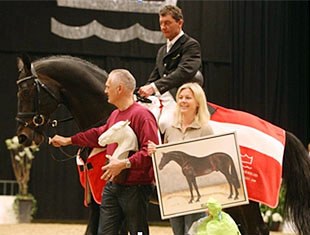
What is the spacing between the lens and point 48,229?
25.3 feet

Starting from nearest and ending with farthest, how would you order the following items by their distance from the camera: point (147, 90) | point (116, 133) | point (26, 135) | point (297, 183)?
point (116, 133), point (147, 90), point (26, 135), point (297, 183)

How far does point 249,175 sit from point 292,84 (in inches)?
225

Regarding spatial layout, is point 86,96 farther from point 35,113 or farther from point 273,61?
point 273,61

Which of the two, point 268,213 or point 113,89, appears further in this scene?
point 268,213

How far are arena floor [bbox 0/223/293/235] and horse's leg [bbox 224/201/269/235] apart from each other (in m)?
3.38

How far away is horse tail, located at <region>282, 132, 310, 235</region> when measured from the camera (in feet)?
14.3

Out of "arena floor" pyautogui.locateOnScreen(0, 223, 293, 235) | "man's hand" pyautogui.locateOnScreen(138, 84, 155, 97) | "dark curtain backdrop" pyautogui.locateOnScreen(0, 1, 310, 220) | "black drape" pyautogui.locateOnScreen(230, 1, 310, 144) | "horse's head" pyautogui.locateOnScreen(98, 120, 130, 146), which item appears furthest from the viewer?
"black drape" pyautogui.locateOnScreen(230, 1, 310, 144)

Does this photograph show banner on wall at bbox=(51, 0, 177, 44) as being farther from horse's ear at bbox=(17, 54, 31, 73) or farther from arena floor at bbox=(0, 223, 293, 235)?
horse's ear at bbox=(17, 54, 31, 73)

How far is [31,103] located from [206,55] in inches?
208

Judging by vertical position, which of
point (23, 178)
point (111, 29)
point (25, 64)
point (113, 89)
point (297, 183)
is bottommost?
point (23, 178)

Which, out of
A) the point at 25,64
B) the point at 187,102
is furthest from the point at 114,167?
the point at 25,64

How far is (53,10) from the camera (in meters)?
8.73

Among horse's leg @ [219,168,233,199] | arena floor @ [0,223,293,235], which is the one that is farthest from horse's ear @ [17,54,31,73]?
arena floor @ [0,223,293,235]

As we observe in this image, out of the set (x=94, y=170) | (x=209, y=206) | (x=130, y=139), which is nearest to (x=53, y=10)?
(x=94, y=170)
